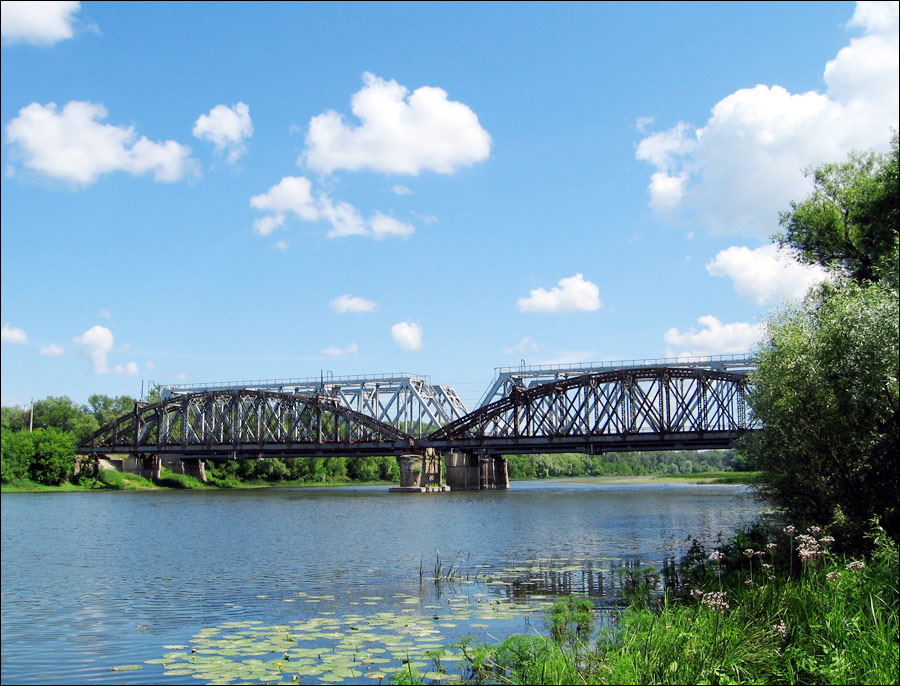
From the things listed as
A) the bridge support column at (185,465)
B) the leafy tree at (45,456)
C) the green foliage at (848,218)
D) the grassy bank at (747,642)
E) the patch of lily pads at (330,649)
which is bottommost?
the bridge support column at (185,465)

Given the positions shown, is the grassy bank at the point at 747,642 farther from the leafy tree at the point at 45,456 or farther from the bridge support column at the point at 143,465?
the bridge support column at the point at 143,465

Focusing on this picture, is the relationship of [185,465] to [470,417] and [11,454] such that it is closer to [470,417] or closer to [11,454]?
[470,417]

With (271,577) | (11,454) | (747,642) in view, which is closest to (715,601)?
(747,642)

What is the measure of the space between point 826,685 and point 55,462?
2001 inches

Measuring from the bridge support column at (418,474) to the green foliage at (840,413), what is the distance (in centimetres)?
9209

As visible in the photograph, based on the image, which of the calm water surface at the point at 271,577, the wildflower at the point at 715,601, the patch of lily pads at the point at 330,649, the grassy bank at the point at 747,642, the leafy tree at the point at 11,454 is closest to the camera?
the grassy bank at the point at 747,642

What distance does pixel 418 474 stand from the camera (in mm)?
121812

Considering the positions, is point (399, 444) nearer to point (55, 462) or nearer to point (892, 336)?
point (55, 462)

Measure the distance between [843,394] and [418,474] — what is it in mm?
101674

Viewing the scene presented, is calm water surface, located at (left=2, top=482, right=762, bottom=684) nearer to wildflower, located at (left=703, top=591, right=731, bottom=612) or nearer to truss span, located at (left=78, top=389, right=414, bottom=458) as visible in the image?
wildflower, located at (left=703, top=591, right=731, bottom=612)

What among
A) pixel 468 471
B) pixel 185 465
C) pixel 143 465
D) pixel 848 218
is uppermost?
A: pixel 848 218

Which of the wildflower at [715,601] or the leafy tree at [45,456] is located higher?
the leafy tree at [45,456]

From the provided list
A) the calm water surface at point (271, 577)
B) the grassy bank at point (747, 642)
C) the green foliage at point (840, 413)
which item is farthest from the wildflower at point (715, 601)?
the green foliage at point (840, 413)

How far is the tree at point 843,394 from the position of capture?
21.8 m
